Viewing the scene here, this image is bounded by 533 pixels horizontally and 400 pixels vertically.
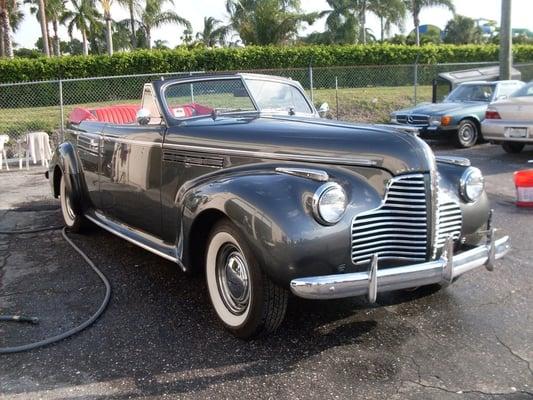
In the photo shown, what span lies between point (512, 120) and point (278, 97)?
643 centimetres

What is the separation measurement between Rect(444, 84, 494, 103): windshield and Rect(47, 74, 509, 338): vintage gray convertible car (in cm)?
961

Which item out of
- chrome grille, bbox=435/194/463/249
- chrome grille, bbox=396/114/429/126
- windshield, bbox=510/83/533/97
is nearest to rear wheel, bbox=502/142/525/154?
windshield, bbox=510/83/533/97

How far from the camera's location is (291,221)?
9.83ft

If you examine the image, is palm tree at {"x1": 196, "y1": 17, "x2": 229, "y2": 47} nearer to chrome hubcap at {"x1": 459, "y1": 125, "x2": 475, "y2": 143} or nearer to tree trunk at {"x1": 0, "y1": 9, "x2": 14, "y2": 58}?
tree trunk at {"x1": 0, "y1": 9, "x2": 14, "y2": 58}

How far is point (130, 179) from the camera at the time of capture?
15.1ft

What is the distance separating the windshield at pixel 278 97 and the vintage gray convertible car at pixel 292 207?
0.64ft

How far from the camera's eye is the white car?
31.1 ft

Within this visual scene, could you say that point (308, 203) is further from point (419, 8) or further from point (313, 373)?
point (419, 8)

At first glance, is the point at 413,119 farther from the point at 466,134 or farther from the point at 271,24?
the point at 271,24

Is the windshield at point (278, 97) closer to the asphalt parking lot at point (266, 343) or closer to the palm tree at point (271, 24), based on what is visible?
the asphalt parking lot at point (266, 343)

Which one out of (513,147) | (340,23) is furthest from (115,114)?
(340,23)

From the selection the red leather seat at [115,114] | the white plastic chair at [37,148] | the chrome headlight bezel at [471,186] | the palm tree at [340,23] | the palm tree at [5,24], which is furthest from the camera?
the palm tree at [340,23]

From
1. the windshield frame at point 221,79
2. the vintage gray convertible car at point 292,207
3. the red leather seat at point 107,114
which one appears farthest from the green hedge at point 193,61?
the vintage gray convertible car at point 292,207

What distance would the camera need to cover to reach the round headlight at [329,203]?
3.01 m
